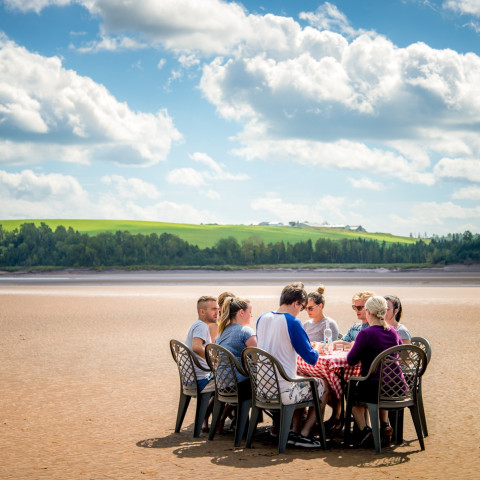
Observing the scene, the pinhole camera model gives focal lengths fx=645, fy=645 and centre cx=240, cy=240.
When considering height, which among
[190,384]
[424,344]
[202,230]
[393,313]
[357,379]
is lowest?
[190,384]

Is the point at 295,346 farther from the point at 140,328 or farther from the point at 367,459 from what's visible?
the point at 140,328

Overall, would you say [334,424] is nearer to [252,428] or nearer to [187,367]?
[252,428]

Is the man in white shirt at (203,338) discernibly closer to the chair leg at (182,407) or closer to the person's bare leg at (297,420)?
the chair leg at (182,407)

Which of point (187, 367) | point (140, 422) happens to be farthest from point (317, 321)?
point (140, 422)

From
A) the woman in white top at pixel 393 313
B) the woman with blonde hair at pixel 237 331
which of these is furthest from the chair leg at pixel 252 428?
the woman in white top at pixel 393 313

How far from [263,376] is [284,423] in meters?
0.55

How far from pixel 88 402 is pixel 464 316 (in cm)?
1775

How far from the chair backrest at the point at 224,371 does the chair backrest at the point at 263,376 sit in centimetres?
18

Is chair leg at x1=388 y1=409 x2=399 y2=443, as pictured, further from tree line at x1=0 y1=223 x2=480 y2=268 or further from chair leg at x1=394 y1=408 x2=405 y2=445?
tree line at x1=0 y1=223 x2=480 y2=268

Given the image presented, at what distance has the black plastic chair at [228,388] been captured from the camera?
7320 millimetres

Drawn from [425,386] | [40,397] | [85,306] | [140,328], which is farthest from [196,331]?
[85,306]

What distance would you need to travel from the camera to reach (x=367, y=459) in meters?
6.80

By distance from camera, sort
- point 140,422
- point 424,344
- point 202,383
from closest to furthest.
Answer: point 202,383 < point 424,344 < point 140,422

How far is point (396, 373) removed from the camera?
695 cm
